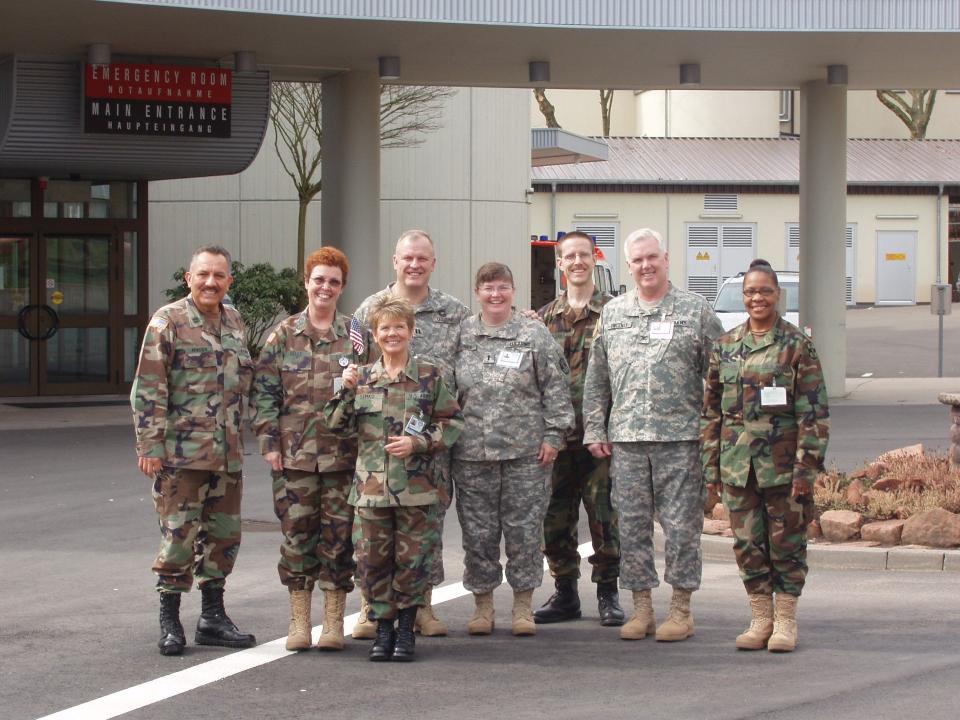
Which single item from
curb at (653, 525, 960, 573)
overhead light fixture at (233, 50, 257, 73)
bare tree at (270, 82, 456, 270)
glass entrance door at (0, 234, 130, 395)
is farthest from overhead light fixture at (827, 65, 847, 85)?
curb at (653, 525, 960, 573)

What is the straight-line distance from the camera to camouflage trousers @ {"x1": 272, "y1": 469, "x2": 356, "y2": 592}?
7.20 m

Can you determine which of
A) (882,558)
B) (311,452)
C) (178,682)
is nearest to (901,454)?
(882,558)

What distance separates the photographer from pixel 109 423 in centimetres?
1806

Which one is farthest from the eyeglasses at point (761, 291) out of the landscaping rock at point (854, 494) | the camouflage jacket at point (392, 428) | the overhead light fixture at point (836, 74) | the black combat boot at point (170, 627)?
the overhead light fixture at point (836, 74)

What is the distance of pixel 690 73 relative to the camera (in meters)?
18.9

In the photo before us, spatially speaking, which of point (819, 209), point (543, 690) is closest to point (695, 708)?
point (543, 690)

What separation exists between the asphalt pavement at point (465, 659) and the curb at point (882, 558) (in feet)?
0.13

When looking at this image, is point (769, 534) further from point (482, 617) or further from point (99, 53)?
point (99, 53)

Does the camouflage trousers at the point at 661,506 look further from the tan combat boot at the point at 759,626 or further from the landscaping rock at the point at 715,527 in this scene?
the landscaping rock at the point at 715,527

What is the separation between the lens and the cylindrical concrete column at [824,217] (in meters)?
20.0

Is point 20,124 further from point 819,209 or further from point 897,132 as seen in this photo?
point 897,132

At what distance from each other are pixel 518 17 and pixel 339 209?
442 cm

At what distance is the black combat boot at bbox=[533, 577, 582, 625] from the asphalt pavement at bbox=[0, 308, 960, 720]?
113 mm

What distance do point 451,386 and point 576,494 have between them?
1.02m
